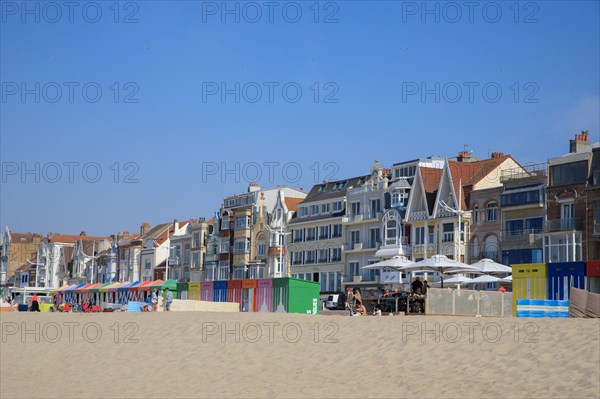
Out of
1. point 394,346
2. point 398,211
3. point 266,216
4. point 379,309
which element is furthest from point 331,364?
point 266,216

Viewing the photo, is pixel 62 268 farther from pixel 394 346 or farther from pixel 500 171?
pixel 394 346

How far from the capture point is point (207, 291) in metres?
54.8

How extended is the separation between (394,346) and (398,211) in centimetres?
4247

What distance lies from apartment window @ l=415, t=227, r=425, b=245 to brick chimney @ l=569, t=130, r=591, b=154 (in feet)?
38.5

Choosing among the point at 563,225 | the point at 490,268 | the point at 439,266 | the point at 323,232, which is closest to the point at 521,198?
the point at 563,225

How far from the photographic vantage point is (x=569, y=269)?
117ft

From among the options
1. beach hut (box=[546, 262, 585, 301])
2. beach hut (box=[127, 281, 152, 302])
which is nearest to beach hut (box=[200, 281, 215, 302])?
beach hut (box=[127, 281, 152, 302])

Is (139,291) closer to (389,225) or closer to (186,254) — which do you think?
(389,225)

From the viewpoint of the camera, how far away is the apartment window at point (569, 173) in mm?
51438

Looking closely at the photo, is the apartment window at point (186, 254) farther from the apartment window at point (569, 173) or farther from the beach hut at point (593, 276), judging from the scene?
the beach hut at point (593, 276)

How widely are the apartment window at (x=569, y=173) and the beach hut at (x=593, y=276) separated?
16365 mm

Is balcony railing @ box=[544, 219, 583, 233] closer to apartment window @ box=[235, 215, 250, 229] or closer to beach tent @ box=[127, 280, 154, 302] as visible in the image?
beach tent @ box=[127, 280, 154, 302]

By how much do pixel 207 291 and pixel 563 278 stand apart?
2526cm

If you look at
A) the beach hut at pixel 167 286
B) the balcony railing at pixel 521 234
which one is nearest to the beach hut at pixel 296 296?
the balcony railing at pixel 521 234
